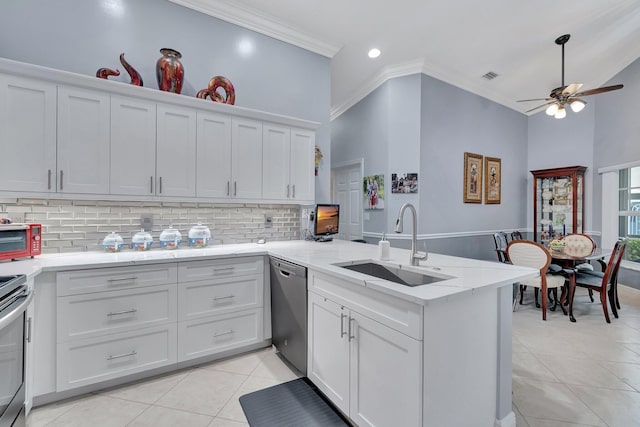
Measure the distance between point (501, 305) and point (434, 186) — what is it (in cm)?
330

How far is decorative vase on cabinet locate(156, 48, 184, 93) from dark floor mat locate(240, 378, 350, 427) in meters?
2.56

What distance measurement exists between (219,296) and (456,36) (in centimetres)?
434

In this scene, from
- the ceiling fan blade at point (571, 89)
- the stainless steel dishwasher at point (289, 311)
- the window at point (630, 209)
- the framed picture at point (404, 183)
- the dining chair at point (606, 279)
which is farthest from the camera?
the window at point (630, 209)

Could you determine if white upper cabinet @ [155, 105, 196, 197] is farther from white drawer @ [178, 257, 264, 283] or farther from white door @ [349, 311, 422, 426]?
white door @ [349, 311, 422, 426]

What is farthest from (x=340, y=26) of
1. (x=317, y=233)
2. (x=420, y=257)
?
(x=420, y=257)

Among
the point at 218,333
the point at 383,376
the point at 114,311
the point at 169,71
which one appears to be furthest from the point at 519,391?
the point at 169,71

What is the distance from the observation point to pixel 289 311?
88.7 inches

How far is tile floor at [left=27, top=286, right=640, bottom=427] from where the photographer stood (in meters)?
1.75

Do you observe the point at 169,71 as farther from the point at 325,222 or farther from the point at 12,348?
the point at 12,348

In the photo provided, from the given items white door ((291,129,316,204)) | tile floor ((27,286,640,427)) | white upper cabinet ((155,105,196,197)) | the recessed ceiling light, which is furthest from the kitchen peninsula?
the recessed ceiling light

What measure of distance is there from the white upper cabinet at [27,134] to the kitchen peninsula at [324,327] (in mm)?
575

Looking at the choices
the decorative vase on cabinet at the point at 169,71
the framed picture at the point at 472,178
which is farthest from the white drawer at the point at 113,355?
the framed picture at the point at 472,178

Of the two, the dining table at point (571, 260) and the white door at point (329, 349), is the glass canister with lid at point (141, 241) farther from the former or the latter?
the dining table at point (571, 260)

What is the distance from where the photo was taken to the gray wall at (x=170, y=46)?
230 cm
